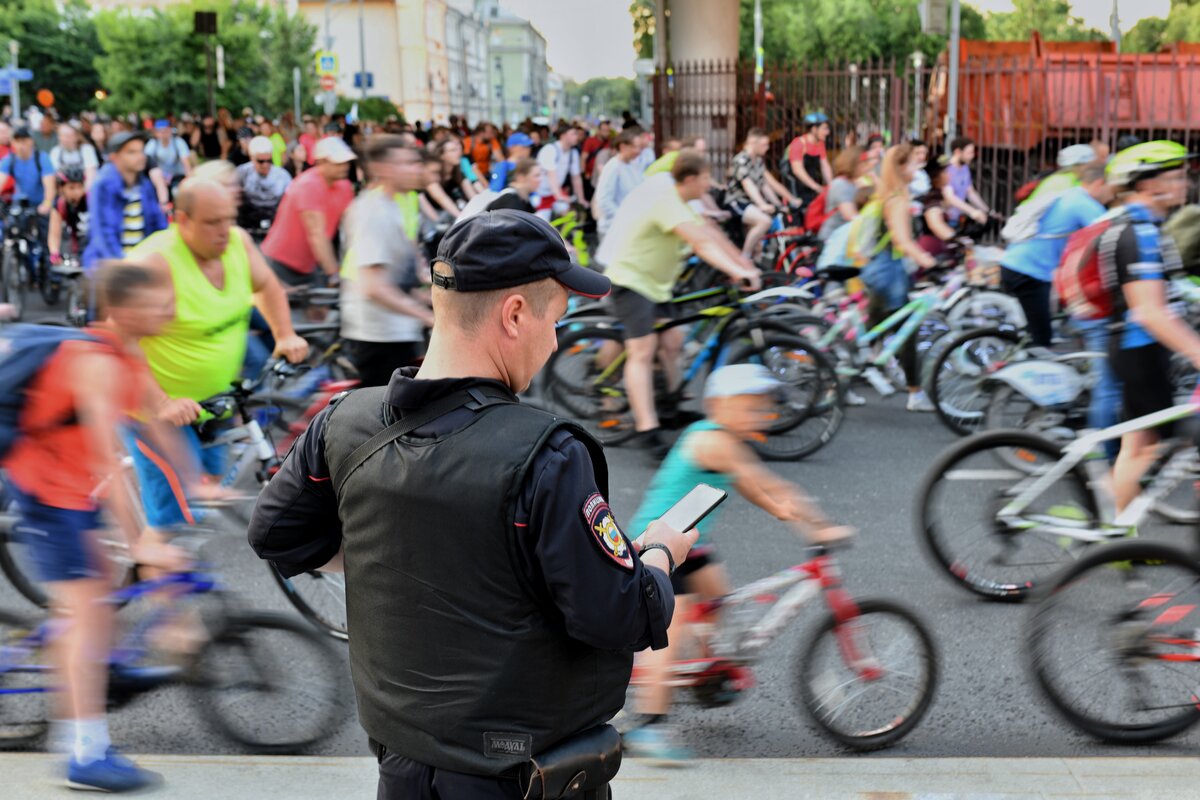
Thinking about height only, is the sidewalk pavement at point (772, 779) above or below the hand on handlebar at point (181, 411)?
below

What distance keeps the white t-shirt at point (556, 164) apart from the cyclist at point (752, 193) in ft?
7.24

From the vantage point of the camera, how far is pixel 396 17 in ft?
330

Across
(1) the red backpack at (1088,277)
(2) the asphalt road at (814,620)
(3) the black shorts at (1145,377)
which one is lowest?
(2) the asphalt road at (814,620)

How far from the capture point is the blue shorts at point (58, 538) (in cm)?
389

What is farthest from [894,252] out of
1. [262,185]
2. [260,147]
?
[262,185]

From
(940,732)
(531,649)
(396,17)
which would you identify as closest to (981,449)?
(940,732)

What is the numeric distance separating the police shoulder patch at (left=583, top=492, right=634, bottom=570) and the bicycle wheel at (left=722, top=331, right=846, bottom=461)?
6034mm

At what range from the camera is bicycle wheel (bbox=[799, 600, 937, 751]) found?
4.27 metres

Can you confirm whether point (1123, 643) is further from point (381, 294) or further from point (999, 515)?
point (381, 294)

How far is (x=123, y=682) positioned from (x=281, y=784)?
610mm

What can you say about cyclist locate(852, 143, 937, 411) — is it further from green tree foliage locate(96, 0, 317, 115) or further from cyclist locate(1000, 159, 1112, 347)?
green tree foliage locate(96, 0, 317, 115)

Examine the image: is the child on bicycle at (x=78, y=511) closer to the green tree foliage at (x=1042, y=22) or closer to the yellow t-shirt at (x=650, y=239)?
the yellow t-shirt at (x=650, y=239)

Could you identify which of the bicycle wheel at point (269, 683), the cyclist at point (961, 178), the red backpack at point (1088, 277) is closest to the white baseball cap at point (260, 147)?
the cyclist at point (961, 178)

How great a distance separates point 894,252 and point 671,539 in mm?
7069
